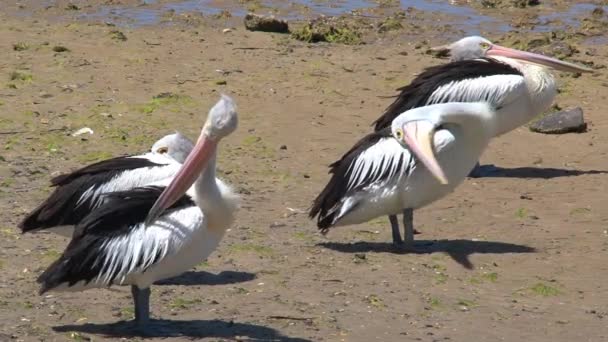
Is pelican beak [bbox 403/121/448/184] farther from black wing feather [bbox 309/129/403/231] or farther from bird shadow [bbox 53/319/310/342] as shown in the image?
bird shadow [bbox 53/319/310/342]

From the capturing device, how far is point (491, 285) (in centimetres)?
834

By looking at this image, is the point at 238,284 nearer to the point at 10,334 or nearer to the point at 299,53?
the point at 10,334

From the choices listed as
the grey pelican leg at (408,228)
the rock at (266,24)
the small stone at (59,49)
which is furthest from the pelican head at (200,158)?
the rock at (266,24)

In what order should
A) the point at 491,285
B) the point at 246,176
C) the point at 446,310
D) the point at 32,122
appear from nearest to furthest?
1. the point at 446,310
2. the point at 491,285
3. the point at 246,176
4. the point at 32,122

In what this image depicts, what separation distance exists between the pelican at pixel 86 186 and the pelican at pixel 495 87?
2.76 meters

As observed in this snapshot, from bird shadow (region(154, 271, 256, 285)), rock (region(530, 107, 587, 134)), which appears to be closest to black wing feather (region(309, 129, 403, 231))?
bird shadow (region(154, 271, 256, 285))

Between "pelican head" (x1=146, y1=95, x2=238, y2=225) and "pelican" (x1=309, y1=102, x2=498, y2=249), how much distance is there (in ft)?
7.09

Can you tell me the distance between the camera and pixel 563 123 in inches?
479

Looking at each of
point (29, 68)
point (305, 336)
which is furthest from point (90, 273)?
point (29, 68)

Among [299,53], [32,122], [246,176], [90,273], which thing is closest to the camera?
[90,273]

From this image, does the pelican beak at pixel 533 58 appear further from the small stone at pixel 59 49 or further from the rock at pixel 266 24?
the small stone at pixel 59 49

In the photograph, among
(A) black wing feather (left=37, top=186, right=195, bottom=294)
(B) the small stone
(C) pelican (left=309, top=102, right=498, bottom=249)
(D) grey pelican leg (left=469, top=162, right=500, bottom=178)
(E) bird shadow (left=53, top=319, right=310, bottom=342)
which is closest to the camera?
(A) black wing feather (left=37, top=186, right=195, bottom=294)

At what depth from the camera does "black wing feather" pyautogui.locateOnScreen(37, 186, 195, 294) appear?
674 cm

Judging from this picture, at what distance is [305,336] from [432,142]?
6.78 ft
